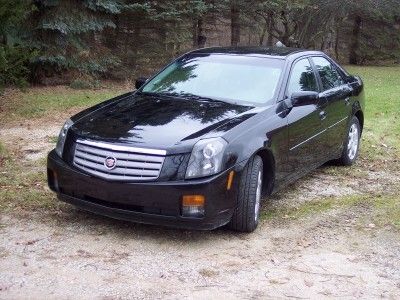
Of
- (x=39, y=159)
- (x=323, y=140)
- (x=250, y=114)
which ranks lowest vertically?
(x=39, y=159)

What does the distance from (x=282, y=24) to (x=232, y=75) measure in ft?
66.5

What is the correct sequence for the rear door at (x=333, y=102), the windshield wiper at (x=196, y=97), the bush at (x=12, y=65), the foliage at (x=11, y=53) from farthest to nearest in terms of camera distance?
the bush at (x=12, y=65)
the foliage at (x=11, y=53)
the rear door at (x=333, y=102)
the windshield wiper at (x=196, y=97)

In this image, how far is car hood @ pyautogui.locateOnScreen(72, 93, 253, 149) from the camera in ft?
15.4

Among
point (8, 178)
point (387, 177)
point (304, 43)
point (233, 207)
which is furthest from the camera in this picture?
point (304, 43)

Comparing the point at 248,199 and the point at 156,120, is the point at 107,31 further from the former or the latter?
the point at 248,199

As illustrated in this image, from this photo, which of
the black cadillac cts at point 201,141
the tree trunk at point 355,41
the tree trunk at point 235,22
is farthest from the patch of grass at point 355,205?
the tree trunk at point 355,41

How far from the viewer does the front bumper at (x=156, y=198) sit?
14.6ft

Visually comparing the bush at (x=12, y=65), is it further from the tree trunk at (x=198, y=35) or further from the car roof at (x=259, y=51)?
the tree trunk at (x=198, y=35)

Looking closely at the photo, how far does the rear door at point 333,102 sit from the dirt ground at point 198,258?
3.95 feet

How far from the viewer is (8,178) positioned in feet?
21.4

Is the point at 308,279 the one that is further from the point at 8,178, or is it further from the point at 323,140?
the point at 8,178

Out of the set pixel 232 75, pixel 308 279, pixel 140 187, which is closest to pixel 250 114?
pixel 232 75

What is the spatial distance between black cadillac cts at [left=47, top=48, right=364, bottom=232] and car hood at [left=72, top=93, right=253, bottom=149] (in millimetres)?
10

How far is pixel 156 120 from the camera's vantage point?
5.03 metres
